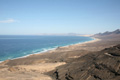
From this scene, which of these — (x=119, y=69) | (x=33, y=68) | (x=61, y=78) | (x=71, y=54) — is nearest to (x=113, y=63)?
(x=119, y=69)

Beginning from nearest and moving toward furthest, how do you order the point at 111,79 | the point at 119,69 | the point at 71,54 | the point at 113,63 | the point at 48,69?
1. the point at 111,79
2. the point at 119,69
3. the point at 113,63
4. the point at 48,69
5. the point at 71,54

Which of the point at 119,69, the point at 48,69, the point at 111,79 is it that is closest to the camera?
the point at 111,79

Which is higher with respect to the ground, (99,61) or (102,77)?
(99,61)

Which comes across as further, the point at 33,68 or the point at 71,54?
the point at 71,54

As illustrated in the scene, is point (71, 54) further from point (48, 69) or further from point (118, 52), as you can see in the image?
point (118, 52)

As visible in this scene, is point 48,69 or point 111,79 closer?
point 111,79

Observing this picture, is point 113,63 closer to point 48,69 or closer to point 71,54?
point 48,69

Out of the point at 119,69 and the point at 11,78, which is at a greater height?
the point at 119,69

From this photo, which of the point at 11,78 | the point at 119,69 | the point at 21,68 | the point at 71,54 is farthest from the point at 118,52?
the point at 71,54

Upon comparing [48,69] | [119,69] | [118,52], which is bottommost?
[48,69]
